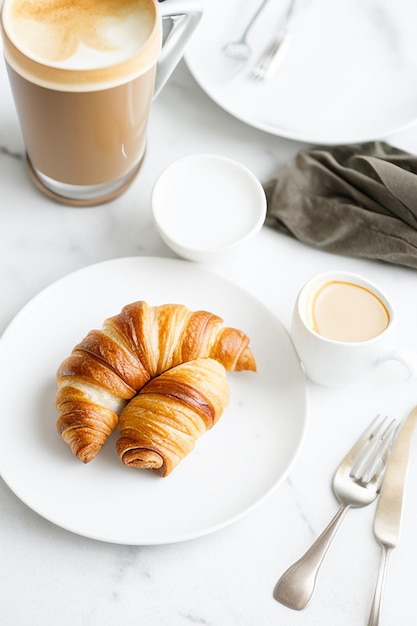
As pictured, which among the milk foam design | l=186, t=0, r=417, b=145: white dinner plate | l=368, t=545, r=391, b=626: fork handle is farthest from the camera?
l=186, t=0, r=417, b=145: white dinner plate

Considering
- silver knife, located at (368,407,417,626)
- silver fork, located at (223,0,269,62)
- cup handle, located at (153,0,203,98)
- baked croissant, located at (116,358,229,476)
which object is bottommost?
silver knife, located at (368,407,417,626)

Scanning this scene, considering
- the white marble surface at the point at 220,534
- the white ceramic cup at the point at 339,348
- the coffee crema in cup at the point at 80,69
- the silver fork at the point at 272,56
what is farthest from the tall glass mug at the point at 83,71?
the white ceramic cup at the point at 339,348

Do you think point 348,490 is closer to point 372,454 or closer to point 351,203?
point 372,454

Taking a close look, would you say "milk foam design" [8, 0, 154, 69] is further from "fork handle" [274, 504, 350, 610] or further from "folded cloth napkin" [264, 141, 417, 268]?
"fork handle" [274, 504, 350, 610]

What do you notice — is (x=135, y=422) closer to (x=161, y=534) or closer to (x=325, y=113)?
(x=161, y=534)

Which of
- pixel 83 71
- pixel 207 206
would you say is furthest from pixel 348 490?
pixel 83 71

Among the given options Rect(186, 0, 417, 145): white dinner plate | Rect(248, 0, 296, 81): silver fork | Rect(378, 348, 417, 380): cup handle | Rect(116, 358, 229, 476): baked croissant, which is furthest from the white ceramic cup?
Rect(248, 0, 296, 81): silver fork
